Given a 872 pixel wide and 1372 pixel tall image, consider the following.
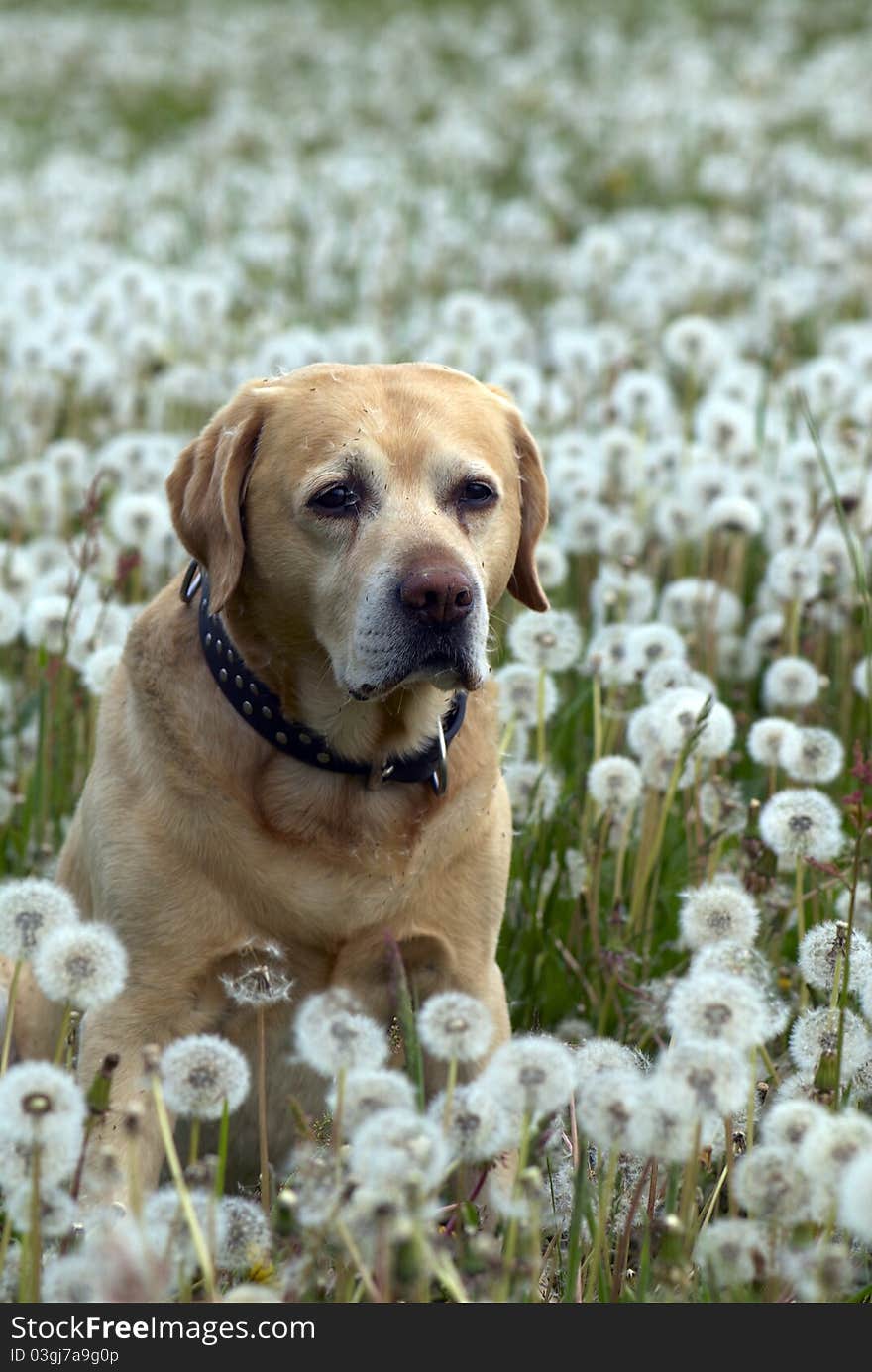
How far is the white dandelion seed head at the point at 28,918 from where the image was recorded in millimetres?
2922

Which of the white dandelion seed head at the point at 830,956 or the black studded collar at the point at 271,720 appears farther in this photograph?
the black studded collar at the point at 271,720

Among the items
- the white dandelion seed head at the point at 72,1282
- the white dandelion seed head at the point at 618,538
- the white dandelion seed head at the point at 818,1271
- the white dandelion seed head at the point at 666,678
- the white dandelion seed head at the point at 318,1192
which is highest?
the white dandelion seed head at the point at 618,538

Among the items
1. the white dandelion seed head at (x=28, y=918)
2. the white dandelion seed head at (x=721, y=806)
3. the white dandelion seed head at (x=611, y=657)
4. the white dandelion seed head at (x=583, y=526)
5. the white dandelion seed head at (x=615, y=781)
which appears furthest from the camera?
the white dandelion seed head at (x=583, y=526)

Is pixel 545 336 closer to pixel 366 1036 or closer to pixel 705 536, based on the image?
pixel 705 536

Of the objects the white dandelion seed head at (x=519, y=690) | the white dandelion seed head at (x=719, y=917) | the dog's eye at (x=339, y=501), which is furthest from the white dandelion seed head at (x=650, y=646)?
the white dandelion seed head at (x=719, y=917)

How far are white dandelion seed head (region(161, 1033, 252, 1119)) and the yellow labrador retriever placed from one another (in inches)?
28.8

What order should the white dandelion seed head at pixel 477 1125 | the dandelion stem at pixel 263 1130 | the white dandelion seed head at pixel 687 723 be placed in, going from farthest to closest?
the white dandelion seed head at pixel 687 723
the dandelion stem at pixel 263 1130
the white dandelion seed head at pixel 477 1125

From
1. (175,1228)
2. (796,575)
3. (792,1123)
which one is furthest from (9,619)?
(792,1123)

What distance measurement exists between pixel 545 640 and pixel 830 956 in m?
1.58

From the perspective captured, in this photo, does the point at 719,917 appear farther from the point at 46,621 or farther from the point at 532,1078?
the point at 46,621

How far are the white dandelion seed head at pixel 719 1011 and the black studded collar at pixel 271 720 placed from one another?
118 centimetres

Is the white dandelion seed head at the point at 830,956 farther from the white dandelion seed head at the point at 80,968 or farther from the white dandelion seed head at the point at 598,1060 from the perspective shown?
the white dandelion seed head at the point at 80,968

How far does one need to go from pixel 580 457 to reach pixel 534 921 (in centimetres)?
255

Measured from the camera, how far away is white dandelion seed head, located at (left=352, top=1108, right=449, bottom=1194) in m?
2.43
